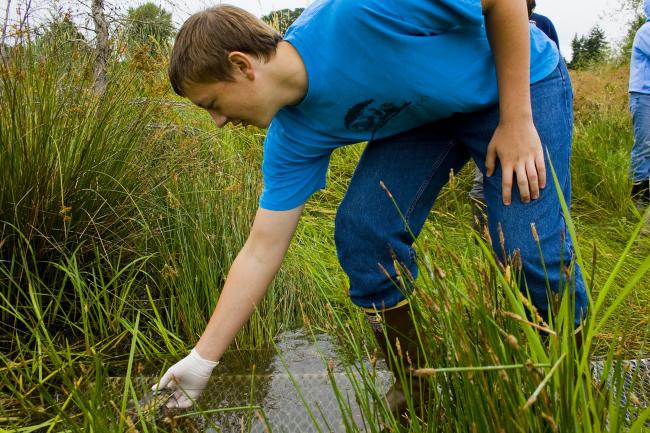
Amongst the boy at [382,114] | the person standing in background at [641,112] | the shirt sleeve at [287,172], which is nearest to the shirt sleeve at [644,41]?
the person standing in background at [641,112]

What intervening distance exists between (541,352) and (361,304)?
3.22ft

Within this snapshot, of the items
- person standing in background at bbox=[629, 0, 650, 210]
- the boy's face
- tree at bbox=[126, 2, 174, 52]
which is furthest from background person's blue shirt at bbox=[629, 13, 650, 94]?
the boy's face

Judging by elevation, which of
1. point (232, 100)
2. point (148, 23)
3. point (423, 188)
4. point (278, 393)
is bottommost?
point (278, 393)

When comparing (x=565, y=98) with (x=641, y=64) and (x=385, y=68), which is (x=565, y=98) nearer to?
(x=385, y=68)

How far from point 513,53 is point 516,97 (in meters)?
0.10

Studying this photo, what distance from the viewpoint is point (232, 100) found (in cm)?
151

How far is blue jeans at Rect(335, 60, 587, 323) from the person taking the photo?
151 cm

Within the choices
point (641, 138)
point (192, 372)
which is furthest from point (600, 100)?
point (192, 372)

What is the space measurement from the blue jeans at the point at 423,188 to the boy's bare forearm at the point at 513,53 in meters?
0.12

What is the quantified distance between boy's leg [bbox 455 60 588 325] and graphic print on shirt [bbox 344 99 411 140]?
20cm

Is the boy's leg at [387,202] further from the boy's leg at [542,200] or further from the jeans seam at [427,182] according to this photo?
the boy's leg at [542,200]

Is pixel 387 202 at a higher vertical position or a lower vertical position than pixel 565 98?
lower

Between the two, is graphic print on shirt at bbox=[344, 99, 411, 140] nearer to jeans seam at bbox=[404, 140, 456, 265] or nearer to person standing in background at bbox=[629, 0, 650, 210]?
jeans seam at bbox=[404, 140, 456, 265]

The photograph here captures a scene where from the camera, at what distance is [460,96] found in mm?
1509
